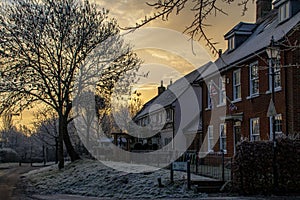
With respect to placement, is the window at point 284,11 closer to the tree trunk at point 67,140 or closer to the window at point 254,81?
the window at point 254,81

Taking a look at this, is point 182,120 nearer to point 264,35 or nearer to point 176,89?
point 176,89

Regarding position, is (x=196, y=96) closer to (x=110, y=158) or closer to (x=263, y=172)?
(x=110, y=158)

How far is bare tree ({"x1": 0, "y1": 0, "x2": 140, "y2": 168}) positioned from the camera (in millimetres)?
29016

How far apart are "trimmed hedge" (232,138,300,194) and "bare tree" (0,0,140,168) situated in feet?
52.1

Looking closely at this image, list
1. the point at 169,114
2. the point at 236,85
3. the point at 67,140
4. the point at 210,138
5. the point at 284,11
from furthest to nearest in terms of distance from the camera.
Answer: the point at 169,114 → the point at 67,140 → the point at 210,138 → the point at 236,85 → the point at 284,11

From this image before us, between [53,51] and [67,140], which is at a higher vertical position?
[53,51]

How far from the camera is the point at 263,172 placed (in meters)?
16.6

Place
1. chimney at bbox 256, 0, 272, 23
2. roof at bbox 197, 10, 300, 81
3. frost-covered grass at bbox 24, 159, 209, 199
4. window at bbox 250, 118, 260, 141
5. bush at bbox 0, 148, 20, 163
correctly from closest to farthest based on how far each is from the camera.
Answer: frost-covered grass at bbox 24, 159, 209, 199 → roof at bbox 197, 10, 300, 81 → window at bbox 250, 118, 260, 141 → chimney at bbox 256, 0, 272, 23 → bush at bbox 0, 148, 20, 163

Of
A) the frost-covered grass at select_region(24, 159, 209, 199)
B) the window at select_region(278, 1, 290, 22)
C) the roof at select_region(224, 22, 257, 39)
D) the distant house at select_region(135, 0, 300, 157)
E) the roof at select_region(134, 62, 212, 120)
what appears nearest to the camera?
the frost-covered grass at select_region(24, 159, 209, 199)

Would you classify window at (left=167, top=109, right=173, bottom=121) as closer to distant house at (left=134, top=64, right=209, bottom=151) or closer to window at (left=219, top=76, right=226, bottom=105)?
distant house at (left=134, top=64, right=209, bottom=151)

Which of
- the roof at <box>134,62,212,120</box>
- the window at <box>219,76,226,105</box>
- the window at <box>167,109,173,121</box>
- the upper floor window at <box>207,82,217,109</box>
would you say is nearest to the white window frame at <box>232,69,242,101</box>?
the window at <box>219,76,226,105</box>

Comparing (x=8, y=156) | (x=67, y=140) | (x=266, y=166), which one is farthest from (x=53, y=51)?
(x=8, y=156)

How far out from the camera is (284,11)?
24.3m

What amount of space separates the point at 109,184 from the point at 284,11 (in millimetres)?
12704
